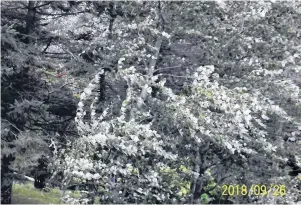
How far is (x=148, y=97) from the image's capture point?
27.9ft

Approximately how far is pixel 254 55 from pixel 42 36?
4.64 meters

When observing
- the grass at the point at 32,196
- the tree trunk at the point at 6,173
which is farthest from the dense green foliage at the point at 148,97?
the grass at the point at 32,196

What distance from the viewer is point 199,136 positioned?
323 inches

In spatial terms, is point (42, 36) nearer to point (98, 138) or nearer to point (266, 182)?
point (98, 138)

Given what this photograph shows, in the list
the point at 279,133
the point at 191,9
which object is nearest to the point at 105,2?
the point at 191,9
